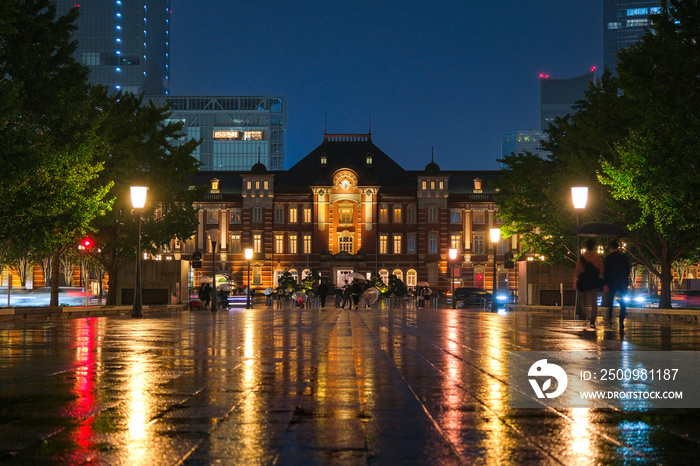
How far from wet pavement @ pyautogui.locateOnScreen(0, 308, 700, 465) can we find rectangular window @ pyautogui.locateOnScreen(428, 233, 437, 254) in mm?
78825

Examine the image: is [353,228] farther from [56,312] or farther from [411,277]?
[56,312]

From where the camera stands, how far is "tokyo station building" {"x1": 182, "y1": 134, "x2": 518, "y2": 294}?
8969cm

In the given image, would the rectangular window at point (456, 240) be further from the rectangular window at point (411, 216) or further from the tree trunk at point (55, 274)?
the tree trunk at point (55, 274)

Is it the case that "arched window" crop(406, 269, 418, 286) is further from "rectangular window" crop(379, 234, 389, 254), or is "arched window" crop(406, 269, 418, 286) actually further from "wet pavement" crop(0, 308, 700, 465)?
"wet pavement" crop(0, 308, 700, 465)

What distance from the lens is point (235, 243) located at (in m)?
91.1

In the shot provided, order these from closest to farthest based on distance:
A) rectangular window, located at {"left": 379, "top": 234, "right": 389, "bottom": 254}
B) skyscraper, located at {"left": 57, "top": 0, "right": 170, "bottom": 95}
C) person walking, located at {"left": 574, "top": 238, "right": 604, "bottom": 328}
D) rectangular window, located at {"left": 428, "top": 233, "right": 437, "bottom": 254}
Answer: person walking, located at {"left": 574, "top": 238, "right": 604, "bottom": 328} → rectangular window, located at {"left": 428, "top": 233, "right": 437, "bottom": 254} → rectangular window, located at {"left": 379, "top": 234, "right": 389, "bottom": 254} → skyscraper, located at {"left": 57, "top": 0, "right": 170, "bottom": 95}

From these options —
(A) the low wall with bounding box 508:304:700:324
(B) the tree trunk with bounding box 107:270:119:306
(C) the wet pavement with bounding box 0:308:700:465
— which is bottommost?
(A) the low wall with bounding box 508:304:700:324

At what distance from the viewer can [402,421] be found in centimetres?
590

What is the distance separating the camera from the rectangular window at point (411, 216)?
90.6 metres

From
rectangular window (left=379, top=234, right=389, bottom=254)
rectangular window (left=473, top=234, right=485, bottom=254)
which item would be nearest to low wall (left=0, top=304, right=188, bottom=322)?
rectangular window (left=379, top=234, right=389, bottom=254)

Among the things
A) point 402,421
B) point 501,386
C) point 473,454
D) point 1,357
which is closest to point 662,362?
point 501,386

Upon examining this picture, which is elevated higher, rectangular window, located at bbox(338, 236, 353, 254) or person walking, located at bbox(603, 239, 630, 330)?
rectangular window, located at bbox(338, 236, 353, 254)

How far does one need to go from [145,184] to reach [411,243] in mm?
55422

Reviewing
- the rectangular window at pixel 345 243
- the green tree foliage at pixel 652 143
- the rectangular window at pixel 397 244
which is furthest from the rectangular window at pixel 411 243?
the green tree foliage at pixel 652 143
